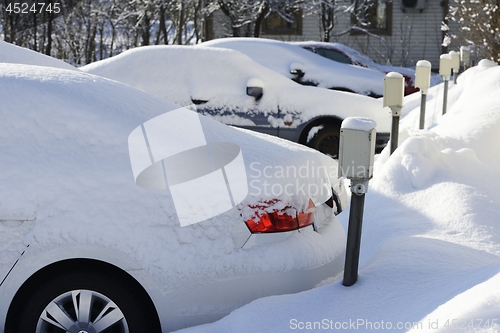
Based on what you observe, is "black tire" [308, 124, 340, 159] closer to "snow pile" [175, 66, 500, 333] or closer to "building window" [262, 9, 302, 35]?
"snow pile" [175, 66, 500, 333]

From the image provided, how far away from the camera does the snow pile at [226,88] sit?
8.27 meters

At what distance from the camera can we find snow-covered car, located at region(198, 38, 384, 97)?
11.2 metres

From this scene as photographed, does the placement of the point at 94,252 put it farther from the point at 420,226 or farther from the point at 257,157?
the point at 420,226

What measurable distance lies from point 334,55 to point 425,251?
1066 centimetres

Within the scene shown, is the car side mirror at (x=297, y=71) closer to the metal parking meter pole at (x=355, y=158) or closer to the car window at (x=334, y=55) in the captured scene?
the car window at (x=334, y=55)

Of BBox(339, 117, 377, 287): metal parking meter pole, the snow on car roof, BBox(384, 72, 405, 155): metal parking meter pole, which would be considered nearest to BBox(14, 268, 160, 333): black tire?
the snow on car roof

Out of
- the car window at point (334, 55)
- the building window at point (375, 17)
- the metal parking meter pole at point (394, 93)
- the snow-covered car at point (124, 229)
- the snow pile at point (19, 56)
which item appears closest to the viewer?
the snow-covered car at point (124, 229)

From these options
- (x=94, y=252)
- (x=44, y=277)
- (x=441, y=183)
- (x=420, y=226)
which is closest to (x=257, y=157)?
(x=94, y=252)

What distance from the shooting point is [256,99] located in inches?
328

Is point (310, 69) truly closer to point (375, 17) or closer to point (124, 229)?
point (124, 229)

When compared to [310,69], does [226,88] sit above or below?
above

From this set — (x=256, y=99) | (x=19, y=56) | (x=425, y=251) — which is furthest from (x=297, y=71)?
(x=425, y=251)

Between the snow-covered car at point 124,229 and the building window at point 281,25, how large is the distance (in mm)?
19576

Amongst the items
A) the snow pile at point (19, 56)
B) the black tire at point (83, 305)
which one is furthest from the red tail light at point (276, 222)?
the snow pile at point (19, 56)
